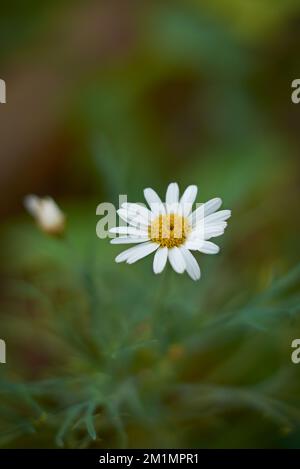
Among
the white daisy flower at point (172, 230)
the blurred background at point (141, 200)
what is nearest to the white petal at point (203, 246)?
the white daisy flower at point (172, 230)

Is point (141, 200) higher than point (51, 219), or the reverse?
point (141, 200)

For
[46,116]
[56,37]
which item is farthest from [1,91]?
[56,37]

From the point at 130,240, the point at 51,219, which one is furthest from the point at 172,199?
the point at 51,219

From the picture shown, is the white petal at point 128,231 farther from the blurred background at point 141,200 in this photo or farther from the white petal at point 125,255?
the blurred background at point 141,200

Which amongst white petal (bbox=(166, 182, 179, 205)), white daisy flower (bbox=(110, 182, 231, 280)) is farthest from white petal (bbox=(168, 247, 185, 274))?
white petal (bbox=(166, 182, 179, 205))

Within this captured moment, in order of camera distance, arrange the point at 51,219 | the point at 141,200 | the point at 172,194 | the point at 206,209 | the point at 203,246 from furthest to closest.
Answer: the point at 141,200 < the point at 51,219 < the point at 172,194 < the point at 206,209 < the point at 203,246

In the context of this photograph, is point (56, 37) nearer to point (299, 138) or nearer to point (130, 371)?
point (299, 138)

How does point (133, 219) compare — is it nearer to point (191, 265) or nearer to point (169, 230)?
point (169, 230)
